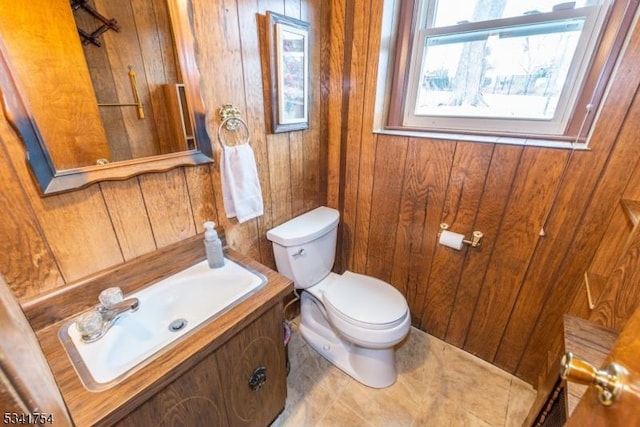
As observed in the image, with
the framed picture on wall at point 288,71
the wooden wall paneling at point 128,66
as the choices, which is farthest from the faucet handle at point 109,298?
the framed picture on wall at point 288,71

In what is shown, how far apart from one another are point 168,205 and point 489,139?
4.46 ft

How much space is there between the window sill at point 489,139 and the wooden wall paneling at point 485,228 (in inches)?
1.3

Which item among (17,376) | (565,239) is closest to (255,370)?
(17,376)

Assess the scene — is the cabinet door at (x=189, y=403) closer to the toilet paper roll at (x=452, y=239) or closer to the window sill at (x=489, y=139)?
the toilet paper roll at (x=452, y=239)

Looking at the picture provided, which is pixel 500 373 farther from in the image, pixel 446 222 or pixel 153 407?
pixel 153 407

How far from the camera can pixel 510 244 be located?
1.31 m

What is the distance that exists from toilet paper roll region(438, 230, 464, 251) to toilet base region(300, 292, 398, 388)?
60cm

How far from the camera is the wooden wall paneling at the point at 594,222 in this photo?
3.20ft

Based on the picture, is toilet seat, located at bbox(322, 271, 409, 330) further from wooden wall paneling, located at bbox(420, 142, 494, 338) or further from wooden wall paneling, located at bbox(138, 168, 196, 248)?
wooden wall paneling, located at bbox(138, 168, 196, 248)

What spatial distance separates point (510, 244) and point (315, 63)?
50.7 inches

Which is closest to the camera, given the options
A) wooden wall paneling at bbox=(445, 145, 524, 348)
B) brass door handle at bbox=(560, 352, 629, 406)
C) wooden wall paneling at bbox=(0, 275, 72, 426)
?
wooden wall paneling at bbox=(0, 275, 72, 426)

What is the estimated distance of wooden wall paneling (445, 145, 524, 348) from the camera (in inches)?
48.1

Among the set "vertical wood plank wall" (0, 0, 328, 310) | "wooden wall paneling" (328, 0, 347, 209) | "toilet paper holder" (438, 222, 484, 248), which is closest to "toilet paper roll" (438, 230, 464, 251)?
"toilet paper holder" (438, 222, 484, 248)

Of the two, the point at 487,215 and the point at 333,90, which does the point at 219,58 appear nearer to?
the point at 333,90
